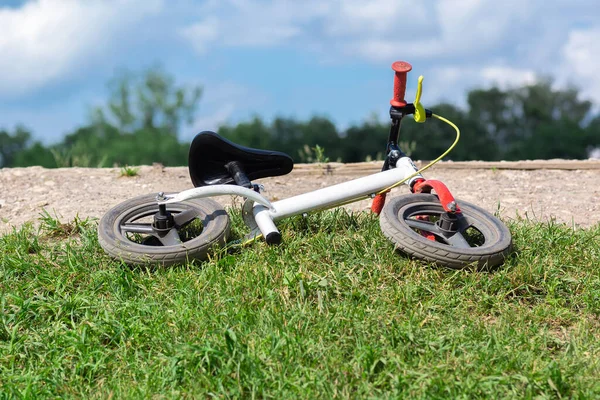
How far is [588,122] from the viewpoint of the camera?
1964 centimetres

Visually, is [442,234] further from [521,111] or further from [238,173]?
[521,111]

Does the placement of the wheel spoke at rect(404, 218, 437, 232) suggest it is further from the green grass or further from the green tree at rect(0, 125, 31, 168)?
the green tree at rect(0, 125, 31, 168)

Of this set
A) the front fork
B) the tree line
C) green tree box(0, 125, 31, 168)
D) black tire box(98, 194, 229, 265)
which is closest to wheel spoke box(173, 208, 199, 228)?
black tire box(98, 194, 229, 265)

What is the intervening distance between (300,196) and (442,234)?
2.95 ft

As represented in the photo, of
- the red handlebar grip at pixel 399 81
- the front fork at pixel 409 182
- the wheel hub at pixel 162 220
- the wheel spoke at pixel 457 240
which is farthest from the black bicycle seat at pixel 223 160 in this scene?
the wheel spoke at pixel 457 240

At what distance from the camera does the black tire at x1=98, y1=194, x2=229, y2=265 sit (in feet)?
13.1

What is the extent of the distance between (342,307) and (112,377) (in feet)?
3.83

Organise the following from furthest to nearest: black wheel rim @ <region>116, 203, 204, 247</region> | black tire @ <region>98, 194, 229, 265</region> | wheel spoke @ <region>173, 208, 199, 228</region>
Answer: wheel spoke @ <region>173, 208, 199, 228</region>
black wheel rim @ <region>116, 203, 204, 247</region>
black tire @ <region>98, 194, 229, 265</region>

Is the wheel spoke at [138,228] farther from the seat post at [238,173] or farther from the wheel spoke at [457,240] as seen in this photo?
the wheel spoke at [457,240]

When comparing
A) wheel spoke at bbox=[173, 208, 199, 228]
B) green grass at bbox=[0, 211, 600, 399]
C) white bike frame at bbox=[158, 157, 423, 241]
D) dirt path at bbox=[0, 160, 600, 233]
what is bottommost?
dirt path at bbox=[0, 160, 600, 233]

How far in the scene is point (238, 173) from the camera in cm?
437

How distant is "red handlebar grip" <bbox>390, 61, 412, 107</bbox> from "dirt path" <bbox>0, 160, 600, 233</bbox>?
45.9 inches

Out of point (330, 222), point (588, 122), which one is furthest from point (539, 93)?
point (330, 222)

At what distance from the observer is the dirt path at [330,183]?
5395 mm
